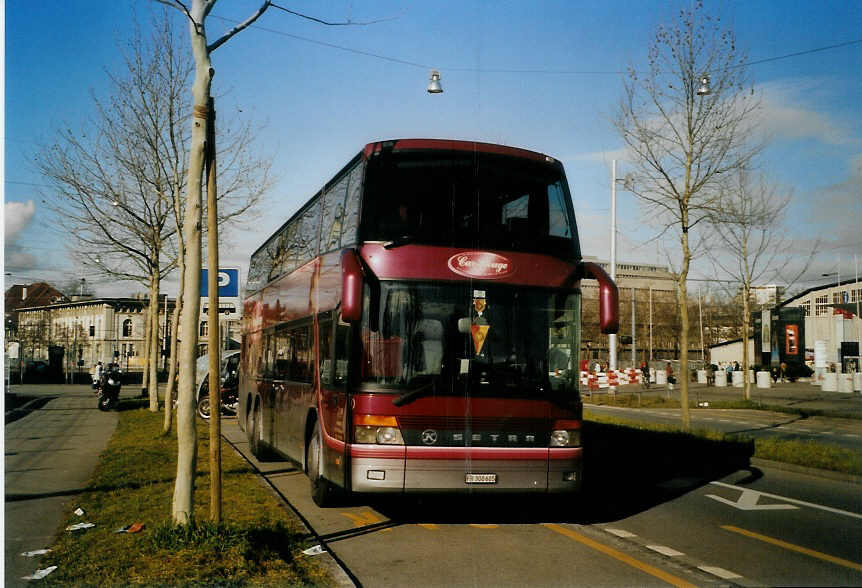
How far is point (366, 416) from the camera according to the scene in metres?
8.63

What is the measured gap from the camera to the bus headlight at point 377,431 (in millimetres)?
8587

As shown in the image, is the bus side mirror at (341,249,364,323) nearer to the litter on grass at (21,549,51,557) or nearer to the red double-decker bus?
the red double-decker bus

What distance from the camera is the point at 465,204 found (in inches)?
362

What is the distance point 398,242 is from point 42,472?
826 centimetres

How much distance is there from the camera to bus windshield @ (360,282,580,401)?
8688 millimetres

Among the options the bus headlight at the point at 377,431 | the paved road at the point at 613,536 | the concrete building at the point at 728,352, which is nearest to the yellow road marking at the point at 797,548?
the paved road at the point at 613,536

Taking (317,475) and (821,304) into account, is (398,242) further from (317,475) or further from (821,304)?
(821,304)

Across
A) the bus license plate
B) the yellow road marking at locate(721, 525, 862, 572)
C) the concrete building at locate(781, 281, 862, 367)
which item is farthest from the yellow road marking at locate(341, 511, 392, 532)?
the concrete building at locate(781, 281, 862, 367)

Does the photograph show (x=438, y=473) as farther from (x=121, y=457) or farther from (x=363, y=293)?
(x=121, y=457)

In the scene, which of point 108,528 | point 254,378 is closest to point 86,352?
point 254,378

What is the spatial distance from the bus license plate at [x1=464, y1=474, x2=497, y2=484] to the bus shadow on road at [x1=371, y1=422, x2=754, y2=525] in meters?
0.14

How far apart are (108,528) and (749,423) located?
2046 cm

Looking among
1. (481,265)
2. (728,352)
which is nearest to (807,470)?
(481,265)

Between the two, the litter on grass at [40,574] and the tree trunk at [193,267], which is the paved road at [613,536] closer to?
the tree trunk at [193,267]
